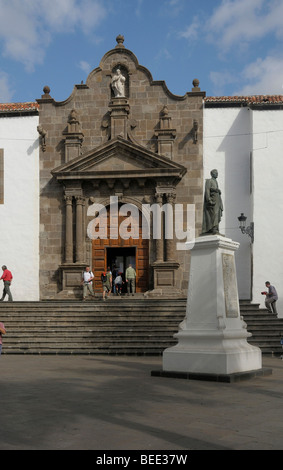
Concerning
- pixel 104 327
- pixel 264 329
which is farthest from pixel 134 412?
pixel 264 329

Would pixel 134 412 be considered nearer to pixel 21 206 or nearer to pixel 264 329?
pixel 264 329

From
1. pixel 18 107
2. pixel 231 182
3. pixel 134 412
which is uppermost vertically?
pixel 18 107

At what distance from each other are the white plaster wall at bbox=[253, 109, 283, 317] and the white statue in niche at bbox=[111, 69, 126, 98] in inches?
192

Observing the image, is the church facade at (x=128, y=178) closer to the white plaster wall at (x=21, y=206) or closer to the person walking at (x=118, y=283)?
the white plaster wall at (x=21, y=206)

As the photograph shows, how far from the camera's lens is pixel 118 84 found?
21250 mm

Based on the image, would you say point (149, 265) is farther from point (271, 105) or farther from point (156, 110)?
point (271, 105)

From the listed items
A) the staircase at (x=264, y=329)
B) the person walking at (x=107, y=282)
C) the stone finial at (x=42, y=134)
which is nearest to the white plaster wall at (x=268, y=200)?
the staircase at (x=264, y=329)

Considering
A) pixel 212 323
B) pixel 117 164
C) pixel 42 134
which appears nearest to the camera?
pixel 212 323

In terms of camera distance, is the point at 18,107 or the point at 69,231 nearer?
the point at 69,231

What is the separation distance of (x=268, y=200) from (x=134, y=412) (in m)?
14.6

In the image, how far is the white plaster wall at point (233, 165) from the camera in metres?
20.0

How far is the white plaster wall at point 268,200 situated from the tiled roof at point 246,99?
51 centimetres

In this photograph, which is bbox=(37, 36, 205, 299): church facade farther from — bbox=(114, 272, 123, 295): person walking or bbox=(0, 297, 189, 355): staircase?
bbox=(0, 297, 189, 355): staircase

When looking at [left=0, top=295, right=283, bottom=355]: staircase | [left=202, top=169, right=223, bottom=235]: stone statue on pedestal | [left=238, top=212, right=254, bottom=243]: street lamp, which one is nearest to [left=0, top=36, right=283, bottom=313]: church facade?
[left=238, top=212, right=254, bottom=243]: street lamp
